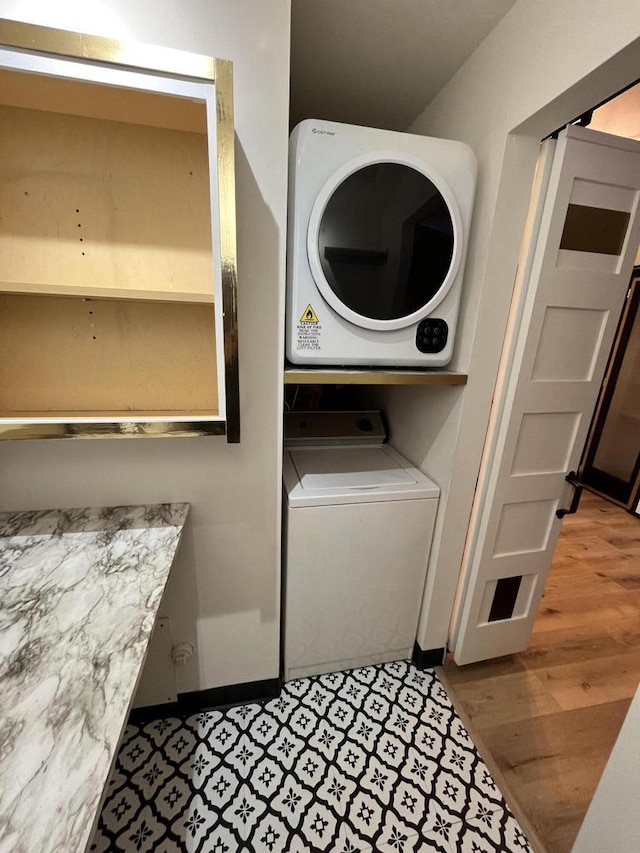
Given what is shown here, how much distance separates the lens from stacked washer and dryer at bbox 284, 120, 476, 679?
3.52ft

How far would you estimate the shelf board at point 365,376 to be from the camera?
1157mm

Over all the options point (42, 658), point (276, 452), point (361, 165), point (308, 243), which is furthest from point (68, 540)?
point (361, 165)

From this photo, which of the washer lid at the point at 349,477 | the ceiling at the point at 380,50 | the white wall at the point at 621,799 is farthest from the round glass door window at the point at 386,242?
the white wall at the point at 621,799

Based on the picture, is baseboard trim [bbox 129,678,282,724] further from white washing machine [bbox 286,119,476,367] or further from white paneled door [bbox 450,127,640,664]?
white washing machine [bbox 286,119,476,367]

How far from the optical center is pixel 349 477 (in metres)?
1.50

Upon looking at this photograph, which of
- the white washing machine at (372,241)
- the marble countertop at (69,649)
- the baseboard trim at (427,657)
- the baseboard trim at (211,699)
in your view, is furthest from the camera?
the baseboard trim at (427,657)

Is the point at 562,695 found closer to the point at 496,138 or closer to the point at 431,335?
the point at 431,335

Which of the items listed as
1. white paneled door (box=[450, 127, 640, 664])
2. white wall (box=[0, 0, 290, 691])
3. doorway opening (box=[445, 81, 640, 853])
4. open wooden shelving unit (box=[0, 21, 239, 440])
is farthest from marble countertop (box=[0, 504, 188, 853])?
doorway opening (box=[445, 81, 640, 853])

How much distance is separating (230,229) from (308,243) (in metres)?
0.30

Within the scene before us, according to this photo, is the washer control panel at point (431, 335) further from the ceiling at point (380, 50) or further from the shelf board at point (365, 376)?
the ceiling at point (380, 50)

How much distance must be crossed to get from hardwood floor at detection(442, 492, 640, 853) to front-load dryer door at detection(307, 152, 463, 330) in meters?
1.67

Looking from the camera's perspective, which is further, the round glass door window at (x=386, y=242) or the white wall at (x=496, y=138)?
the round glass door window at (x=386, y=242)

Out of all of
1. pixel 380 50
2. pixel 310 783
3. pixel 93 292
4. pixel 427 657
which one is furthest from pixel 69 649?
pixel 380 50

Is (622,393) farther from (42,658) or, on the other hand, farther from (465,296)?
(42,658)
